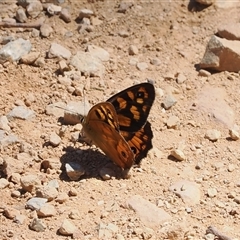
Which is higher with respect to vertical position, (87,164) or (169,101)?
(169,101)

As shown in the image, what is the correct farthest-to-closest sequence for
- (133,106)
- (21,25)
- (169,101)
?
1. (21,25)
2. (169,101)
3. (133,106)

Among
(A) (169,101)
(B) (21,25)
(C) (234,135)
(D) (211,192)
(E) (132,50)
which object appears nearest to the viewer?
(D) (211,192)

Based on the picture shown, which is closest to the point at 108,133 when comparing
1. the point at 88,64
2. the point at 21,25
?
the point at 88,64

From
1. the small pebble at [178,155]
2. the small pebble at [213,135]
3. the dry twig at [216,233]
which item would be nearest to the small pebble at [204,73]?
the small pebble at [213,135]

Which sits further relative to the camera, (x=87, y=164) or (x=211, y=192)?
(x=87, y=164)

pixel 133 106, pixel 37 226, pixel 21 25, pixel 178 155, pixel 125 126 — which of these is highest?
pixel 133 106

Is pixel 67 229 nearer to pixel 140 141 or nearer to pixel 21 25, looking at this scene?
pixel 140 141

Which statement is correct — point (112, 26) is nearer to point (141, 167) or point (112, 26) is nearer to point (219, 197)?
point (141, 167)
